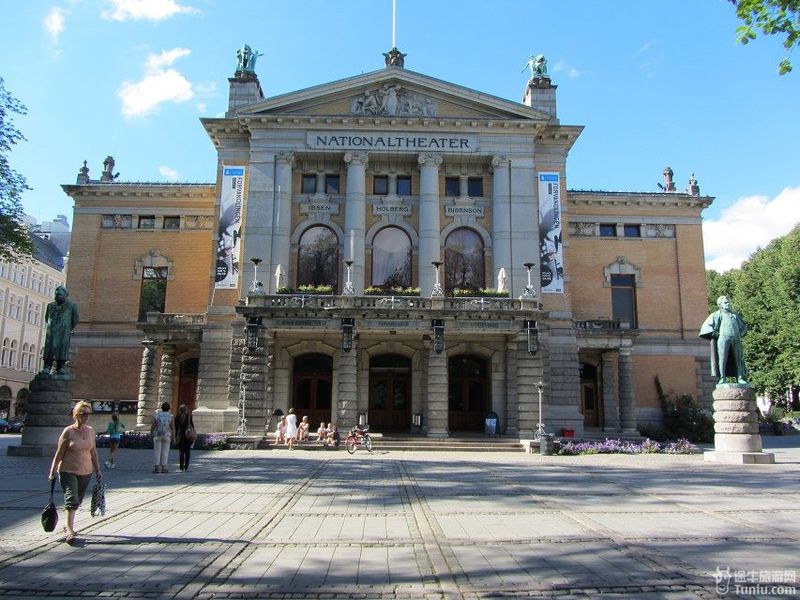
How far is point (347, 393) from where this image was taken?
101ft

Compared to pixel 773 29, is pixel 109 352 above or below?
below

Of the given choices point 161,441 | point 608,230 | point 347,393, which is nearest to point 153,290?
point 347,393

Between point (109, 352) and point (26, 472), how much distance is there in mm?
24707

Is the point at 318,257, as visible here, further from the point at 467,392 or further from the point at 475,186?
the point at 467,392

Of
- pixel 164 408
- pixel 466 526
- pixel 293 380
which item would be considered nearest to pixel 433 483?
pixel 466 526

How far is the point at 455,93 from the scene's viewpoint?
3653cm

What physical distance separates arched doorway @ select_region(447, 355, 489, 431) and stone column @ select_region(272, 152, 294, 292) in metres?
10.5

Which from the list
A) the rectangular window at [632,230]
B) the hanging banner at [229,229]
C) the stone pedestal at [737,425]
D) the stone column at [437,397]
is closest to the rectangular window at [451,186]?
the stone column at [437,397]

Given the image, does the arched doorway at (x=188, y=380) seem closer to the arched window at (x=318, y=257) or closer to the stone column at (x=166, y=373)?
the stone column at (x=166, y=373)

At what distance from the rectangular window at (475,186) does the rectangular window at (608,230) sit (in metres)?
10.4

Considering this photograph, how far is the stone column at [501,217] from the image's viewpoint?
115 feet

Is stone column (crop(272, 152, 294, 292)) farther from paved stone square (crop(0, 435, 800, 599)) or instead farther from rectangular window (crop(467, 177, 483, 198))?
paved stone square (crop(0, 435, 800, 599))

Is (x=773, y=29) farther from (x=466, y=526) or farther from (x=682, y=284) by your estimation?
(x=682, y=284)

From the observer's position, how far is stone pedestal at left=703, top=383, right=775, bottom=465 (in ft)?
68.7
